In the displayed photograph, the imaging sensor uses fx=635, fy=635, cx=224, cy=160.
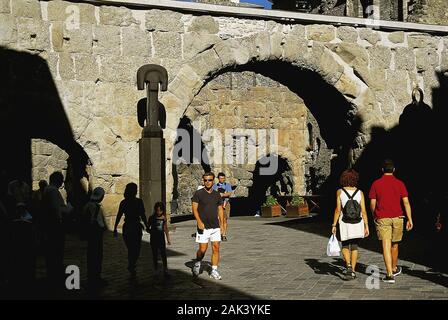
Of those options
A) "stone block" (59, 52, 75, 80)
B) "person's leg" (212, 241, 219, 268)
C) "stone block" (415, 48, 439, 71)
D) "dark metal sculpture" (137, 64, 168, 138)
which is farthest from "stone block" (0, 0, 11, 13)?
"stone block" (415, 48, 439, 71)

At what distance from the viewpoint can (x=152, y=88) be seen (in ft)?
38.2

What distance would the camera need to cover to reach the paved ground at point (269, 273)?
6520mm

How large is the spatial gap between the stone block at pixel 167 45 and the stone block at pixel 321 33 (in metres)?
2.87

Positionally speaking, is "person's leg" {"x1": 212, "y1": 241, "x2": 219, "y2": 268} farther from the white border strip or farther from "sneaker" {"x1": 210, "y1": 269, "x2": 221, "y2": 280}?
the white border strip

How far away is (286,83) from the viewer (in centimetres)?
1429

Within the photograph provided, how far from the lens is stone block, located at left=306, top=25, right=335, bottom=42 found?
44.0ft

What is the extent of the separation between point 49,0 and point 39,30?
586mm

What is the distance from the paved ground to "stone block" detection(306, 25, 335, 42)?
438cm

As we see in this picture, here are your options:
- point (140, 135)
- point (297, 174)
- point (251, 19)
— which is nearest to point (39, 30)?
point (140, 135)

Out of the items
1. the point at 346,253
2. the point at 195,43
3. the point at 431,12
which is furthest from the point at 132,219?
the point at 431,12

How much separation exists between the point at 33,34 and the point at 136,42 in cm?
189

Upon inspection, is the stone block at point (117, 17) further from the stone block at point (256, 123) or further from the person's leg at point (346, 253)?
the stone block at point (256, 123)

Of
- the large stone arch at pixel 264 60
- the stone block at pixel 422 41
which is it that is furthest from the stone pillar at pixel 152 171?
the stone block at pixel 422 41
